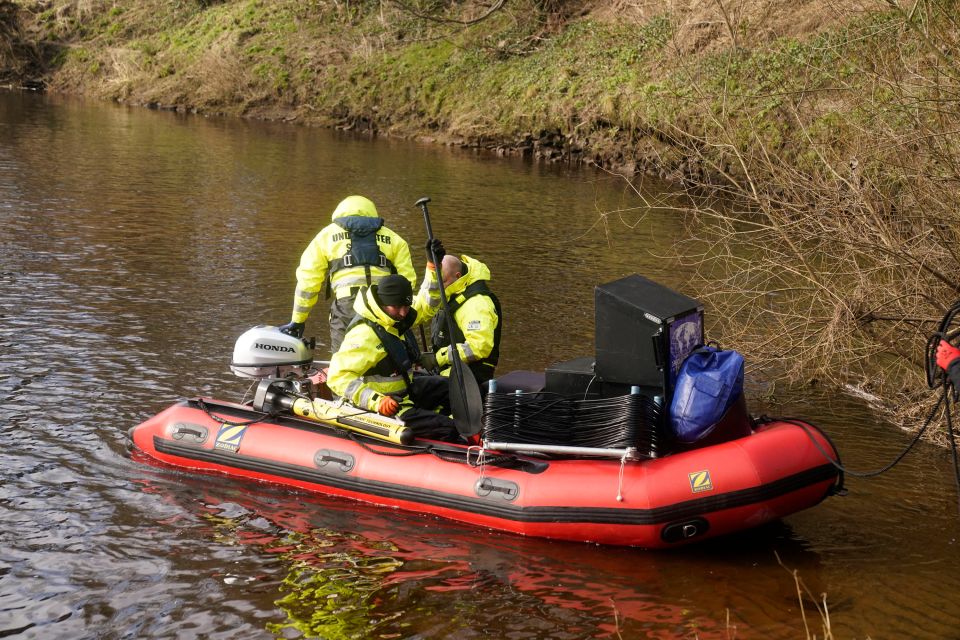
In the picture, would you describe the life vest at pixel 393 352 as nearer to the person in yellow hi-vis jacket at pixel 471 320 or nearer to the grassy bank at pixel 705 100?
the person in yellow hi-vis jacket at pixel 471 320

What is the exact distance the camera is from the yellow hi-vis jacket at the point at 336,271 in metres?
8.76

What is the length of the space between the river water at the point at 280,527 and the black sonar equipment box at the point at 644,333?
1118 millimetres

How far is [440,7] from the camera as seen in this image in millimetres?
30375

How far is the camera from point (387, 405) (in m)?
7.43

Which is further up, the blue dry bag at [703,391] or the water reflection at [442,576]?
the blue dry bag at [703,391]

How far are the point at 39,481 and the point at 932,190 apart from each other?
676 cm

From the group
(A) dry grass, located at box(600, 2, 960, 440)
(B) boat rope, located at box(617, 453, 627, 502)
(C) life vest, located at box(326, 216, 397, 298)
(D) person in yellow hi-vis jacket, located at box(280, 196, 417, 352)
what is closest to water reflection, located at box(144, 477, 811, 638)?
(B) boat rope, located at box(617, 453, 627, 502)

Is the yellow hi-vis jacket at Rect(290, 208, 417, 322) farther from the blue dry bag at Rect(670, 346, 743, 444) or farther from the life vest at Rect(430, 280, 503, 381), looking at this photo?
the blue dry bag at Rect(670, 346, 743, 444)

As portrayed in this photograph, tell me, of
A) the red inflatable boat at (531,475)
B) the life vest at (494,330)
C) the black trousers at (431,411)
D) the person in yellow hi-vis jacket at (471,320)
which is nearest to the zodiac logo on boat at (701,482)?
the red inflatable boat at (531,475)

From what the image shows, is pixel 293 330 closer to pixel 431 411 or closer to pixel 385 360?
pixel 385 360

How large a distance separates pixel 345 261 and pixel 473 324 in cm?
133

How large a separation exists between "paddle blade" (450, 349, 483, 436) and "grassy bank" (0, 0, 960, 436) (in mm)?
2609

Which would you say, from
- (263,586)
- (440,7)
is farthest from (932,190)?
(440,7)

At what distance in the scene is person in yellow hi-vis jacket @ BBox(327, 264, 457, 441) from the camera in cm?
743
